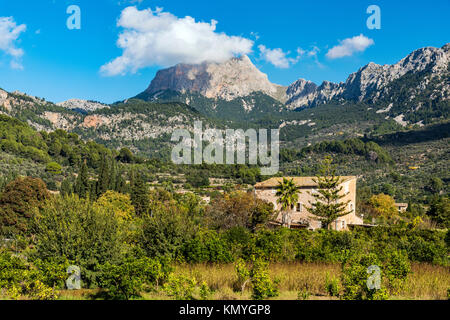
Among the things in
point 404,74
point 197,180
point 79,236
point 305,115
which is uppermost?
point 404,74

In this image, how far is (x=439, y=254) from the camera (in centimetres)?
1350

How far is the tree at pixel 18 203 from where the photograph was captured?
28539 millimetres

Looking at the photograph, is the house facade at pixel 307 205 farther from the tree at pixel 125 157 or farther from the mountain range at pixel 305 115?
the mountain range at pixel 305 115

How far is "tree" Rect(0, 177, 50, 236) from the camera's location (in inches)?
1124

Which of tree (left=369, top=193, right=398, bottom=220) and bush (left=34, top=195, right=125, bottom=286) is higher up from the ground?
bush (left=34, top=195, right=125, bottom=286)

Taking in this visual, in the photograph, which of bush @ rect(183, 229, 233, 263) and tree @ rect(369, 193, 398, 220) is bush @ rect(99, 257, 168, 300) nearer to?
bush @ rect(183, 229, 233, 263)

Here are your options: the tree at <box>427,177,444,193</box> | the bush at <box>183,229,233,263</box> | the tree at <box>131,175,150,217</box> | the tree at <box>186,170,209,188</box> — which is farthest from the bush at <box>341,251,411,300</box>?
the tree at <box>427,177,444,193</box>

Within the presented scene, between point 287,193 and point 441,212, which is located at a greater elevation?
point 287,193

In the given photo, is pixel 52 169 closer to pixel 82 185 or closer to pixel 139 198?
pixel 82 185

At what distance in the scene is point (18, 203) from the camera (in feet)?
99.0

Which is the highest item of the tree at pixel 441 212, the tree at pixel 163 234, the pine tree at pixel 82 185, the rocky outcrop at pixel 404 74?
the rocky outcrop at pixel 404 74

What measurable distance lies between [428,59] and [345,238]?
536 ft

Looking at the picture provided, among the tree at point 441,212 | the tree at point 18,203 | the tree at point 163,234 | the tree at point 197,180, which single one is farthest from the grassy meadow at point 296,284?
the tree at point 197,180

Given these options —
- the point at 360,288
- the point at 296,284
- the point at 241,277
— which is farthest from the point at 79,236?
the point at 360,288
